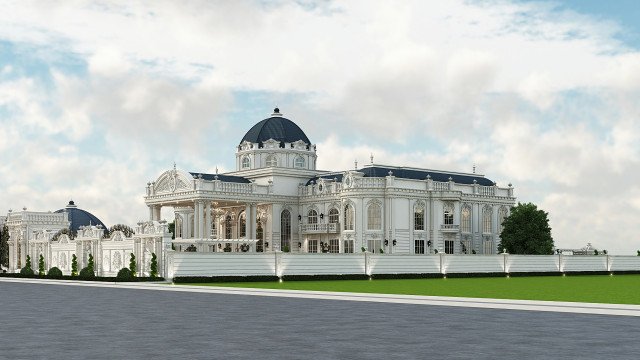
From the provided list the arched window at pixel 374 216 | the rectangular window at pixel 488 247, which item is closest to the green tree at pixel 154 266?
the arched window at pixel 374 216

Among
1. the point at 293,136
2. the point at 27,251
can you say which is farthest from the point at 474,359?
the point at 293,136

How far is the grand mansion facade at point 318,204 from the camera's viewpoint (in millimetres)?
85812

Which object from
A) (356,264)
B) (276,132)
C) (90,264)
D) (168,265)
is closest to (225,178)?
(276,132)

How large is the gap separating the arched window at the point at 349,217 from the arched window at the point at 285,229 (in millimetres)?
9653

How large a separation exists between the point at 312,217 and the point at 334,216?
14.6 ft

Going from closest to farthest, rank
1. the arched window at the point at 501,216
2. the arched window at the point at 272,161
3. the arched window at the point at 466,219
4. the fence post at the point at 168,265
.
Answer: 1. the fence post at the point at 168,265
2. the arched window at the point at 466,219
3. the arched window at the point at 272,161
4. the arched window at the point at 501,216

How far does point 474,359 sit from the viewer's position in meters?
14.2

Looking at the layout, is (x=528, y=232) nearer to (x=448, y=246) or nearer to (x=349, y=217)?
(x=448, y=246)

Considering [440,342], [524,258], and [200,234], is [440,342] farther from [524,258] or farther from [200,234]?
[200,234]

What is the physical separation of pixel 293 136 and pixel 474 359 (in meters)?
85.6

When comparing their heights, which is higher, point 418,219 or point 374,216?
point 374,216

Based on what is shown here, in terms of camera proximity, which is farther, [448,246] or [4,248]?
[4,248]

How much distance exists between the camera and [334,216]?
296 ft

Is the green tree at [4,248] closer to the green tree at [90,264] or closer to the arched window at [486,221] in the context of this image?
the green tree at [90,264]
